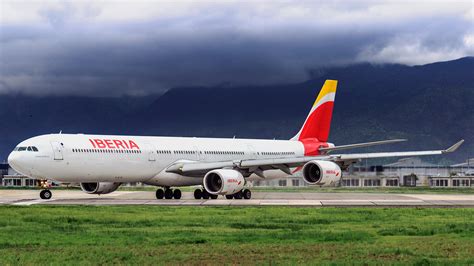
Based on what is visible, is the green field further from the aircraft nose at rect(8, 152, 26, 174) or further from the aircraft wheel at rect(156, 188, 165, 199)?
the aircraft wheel at rect(156, 188, 165, 199)

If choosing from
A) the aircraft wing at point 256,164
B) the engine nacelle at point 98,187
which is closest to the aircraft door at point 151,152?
the aircraft wing at point 256,164

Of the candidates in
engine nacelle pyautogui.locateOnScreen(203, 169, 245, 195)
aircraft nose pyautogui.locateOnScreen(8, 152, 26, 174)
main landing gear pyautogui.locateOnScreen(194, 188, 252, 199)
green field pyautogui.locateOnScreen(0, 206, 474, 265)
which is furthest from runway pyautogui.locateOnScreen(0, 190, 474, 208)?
green field pyautogui.locateOnScreen(0, 206, 474, 265)

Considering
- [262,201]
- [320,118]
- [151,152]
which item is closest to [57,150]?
[151,152]

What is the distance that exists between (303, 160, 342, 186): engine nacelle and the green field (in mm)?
11789

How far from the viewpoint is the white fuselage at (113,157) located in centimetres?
4609

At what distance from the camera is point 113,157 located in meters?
48.6

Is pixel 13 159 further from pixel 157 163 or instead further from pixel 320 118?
pixel 320 118

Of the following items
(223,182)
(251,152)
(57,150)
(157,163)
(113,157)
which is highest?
(251,152)

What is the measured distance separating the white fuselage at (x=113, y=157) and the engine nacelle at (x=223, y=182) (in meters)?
3.20

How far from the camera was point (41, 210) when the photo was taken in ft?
120

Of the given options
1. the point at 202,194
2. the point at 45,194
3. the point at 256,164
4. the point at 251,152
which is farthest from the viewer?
the point at 251,152

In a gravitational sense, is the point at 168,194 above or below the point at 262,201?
above

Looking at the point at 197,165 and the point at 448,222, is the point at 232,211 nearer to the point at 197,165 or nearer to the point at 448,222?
the point at 448,222

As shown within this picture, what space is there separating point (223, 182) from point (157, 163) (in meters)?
5.43
